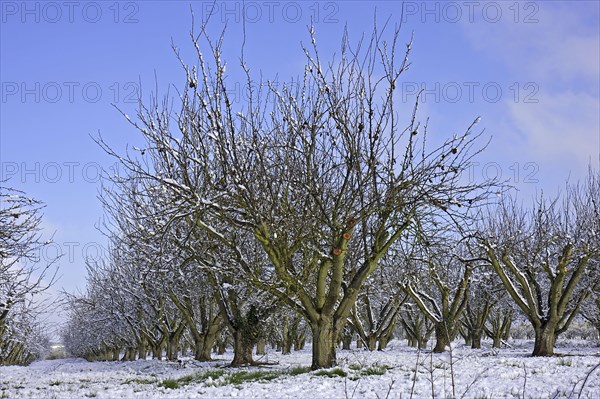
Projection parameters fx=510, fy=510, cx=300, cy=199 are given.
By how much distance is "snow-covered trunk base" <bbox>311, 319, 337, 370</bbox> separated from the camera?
1212 centimetres

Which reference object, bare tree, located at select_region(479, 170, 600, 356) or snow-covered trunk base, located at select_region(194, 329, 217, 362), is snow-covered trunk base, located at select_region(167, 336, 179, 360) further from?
bare tree, located at select_region(479, 170, 600, 356)

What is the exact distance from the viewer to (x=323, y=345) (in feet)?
40.1

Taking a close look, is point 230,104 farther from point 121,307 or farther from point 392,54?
point 121,307

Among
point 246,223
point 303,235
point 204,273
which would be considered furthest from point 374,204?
point 204,273

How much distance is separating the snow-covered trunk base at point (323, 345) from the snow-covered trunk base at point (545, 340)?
837 cm

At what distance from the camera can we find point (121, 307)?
2705cm

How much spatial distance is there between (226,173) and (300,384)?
4.60 metres

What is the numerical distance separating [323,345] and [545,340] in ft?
29.5

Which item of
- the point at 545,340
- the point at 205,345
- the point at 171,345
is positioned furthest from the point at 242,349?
the point at 545,340

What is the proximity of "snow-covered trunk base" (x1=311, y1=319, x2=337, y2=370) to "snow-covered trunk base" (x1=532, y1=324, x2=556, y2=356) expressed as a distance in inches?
329

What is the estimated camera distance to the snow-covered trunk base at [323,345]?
1212 cm

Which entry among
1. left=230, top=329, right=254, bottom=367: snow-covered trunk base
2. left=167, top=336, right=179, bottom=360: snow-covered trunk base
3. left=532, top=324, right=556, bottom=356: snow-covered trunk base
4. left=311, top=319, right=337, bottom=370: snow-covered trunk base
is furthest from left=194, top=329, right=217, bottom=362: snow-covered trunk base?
left=532, top=324, right=556, bottom=356: snow-covered trunk base

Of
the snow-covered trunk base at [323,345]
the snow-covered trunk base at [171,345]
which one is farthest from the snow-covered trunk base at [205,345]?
the snow-covered trunk base at [323,345]

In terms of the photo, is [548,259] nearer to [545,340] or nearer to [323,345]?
[545,340]
